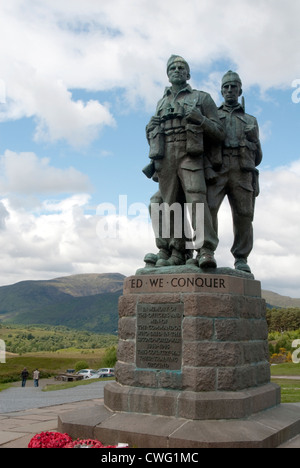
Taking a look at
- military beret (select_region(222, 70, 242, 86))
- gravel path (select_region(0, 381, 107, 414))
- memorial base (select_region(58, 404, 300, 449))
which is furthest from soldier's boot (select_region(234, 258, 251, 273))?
gravel path (select_region(0, 381, 107, 414))

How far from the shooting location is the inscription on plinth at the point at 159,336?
5.74 metres

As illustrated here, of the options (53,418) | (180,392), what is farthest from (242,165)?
(53,418)

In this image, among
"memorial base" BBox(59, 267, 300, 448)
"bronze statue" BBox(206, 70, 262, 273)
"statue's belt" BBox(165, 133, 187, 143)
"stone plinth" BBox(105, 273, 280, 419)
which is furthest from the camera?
"bronze statue" BBox(206, 70, 262, 273)

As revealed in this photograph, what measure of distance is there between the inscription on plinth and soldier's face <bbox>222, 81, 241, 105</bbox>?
349 cm

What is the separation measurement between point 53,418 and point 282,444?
13.5 ft

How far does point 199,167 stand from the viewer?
6.50 m

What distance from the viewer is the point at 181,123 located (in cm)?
648

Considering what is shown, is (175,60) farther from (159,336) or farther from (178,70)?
(159,336)

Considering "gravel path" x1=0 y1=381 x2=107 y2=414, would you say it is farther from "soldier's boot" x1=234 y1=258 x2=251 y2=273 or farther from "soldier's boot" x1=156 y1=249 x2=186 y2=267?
"soldier's boot" x1=234 y1=258 x2=251 y2=273

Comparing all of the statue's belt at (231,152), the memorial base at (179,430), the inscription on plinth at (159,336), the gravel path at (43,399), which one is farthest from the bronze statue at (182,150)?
the gravel path at (43,399)

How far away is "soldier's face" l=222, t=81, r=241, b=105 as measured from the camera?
718 cm

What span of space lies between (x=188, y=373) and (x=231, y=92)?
4383mm
